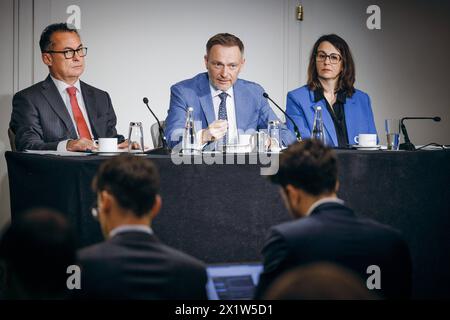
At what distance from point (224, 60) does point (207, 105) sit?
0.27 m

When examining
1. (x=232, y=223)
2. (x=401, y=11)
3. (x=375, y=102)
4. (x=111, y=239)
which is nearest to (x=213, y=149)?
(x=232, y=223)

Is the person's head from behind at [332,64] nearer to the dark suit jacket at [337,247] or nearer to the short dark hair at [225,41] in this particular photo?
the short dark hair at [225,41]

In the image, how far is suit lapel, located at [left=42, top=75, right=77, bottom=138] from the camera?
3641mm

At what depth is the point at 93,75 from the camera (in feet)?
15.6

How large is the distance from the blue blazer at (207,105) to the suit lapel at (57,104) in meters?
0.54

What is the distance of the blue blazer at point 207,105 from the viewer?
3643 millimetres

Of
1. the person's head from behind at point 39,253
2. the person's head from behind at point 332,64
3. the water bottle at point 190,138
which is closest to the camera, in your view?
the person's head from behind at point 39,253

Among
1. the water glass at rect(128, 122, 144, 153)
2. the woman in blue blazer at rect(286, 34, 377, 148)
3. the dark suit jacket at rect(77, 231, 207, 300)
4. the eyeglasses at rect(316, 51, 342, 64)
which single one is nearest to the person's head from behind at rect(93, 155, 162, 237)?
the dark suit jacket at rect(77, 231, 207, 300)

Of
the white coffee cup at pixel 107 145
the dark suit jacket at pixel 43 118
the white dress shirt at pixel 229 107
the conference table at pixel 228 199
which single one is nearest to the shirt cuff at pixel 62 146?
the dark suit jacket at pixel 43 118

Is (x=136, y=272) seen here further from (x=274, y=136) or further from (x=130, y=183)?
(x=274, y=136)

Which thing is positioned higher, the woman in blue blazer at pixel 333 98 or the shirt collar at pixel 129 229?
the woman in blue blazer at pixel 333 98

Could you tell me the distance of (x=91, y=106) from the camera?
3822 millimetres

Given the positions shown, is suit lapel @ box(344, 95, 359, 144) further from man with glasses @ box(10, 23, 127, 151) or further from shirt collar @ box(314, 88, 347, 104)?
man with glasses @ box(10, 23, 127, 151)

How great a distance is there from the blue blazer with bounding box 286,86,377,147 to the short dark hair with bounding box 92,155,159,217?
2.01 meters
